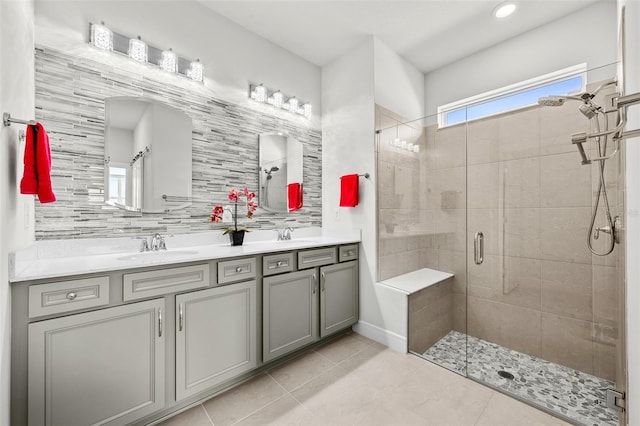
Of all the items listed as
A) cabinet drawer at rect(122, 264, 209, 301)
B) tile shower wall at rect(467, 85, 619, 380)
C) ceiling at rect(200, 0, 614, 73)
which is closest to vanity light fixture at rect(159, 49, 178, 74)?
ceiling at rect(200, 0, 614, 73)

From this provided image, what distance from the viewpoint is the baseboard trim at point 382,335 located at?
7.57 ft

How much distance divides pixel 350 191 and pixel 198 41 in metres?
1.80

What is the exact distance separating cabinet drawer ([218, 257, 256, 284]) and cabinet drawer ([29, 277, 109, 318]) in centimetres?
57

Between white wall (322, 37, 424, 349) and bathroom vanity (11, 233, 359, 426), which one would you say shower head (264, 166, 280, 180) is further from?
bathroom vanity (11, 233, 359, 426)

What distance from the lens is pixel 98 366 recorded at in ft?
4.23

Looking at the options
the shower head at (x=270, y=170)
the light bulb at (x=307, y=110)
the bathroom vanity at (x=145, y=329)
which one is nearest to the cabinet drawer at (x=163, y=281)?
the bathroom vanity at (x=145, y=329)

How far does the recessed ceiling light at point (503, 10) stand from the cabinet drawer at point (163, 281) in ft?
9.88

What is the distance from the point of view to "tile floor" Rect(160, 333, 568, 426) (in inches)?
61.0

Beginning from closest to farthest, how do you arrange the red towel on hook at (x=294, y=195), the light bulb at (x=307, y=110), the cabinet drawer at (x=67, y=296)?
1. the cabinet drawer at (x=67, y=296)
2. the red towel on hook at (x=294, y=195)
3. the light bulb at (x=307, y=110)

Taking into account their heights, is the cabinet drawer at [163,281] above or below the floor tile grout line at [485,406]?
above

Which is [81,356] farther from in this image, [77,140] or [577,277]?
[577,277]

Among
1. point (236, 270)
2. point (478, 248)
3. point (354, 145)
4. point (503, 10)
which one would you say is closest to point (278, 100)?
point (354, 145)

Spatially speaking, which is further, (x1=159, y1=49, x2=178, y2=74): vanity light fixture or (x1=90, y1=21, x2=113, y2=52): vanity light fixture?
(x1=159, y1=49, x2=178, y2=74): vanity light fixture

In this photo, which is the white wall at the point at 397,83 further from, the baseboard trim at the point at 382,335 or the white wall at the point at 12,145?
the white wall at the point at 12,145
